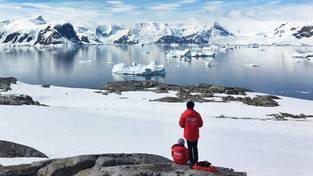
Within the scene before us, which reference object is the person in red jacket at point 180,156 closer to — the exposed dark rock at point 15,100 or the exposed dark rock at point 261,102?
the exposed dark rock at point 15,100

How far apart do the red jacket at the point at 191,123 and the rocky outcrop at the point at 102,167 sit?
1013mm

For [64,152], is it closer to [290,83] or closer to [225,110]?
[225,110]

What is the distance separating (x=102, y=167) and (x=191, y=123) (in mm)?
2972

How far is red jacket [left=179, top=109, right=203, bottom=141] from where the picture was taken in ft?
38.4

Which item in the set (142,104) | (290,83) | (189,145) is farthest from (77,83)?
(189,145)

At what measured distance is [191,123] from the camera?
38.5ft

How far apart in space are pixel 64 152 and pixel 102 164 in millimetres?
5549

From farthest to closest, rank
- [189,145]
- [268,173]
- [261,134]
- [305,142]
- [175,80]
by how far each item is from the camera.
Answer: [175,80] → [261,134] → [305,142] → [268,173] → [189,145]

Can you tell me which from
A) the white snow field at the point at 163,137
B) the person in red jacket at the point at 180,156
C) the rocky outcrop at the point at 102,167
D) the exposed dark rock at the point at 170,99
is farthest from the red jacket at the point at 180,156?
the exposed dark rock at the point at 170,99

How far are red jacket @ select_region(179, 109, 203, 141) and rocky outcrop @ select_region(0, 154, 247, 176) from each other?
101cm

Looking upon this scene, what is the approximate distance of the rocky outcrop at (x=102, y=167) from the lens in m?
9.13

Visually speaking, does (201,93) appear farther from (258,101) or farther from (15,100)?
(15,100)

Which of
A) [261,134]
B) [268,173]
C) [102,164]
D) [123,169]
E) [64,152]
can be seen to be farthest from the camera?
[261,134]

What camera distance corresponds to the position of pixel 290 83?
77250 mm
